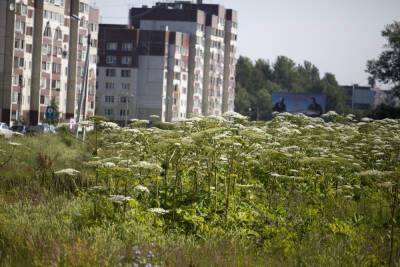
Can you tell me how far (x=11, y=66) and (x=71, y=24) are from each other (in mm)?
16413

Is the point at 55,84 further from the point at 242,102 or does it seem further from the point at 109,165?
the point at 242,102

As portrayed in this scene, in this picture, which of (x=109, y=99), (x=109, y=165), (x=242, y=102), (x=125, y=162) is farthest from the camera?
(x=242, y=102)

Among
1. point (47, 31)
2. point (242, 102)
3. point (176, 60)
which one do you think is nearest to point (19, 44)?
point (47, 31)

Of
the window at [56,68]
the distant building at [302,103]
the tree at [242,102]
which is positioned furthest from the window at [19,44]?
the tree at [242,102]

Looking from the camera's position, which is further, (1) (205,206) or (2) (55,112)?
(2) (55,112)

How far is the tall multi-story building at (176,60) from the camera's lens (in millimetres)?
119500

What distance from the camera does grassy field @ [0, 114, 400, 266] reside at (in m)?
12.6

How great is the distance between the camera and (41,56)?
90812 millimetres

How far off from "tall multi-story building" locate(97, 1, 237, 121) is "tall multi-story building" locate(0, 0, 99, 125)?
15771mm

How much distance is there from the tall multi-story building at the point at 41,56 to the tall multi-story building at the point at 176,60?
51.7 ft

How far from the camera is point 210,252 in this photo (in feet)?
41.3

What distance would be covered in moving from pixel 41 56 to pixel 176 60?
32.6m

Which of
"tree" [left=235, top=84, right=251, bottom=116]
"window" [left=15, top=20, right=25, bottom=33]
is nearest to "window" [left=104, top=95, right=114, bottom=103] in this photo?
"window" [left=15, top=20, right=25, bottom=33]

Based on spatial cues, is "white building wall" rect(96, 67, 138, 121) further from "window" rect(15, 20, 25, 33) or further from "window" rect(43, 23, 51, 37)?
"window" rect(15, 20, 25, 33)
